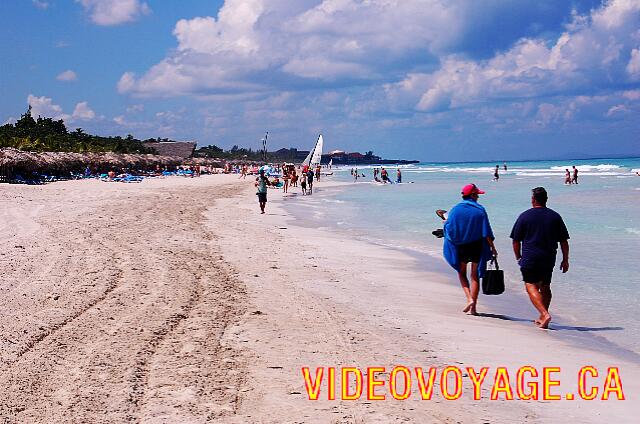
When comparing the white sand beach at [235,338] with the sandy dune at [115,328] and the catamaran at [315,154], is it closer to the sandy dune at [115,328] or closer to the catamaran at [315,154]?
the sandy dune at [115,328]

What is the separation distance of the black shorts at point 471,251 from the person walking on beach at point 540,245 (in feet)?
1.53

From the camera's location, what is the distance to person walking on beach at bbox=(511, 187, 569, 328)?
6.32 meters

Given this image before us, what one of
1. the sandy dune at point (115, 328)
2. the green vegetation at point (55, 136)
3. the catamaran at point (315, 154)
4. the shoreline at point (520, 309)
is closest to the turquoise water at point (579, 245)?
the shoreline at point (520, 309)

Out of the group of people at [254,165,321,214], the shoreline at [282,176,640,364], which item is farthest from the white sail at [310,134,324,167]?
the shoreline at [282,176,640,364]

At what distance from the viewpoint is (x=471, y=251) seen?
688 cm

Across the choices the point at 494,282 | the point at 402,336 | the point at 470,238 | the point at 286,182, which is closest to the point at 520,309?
the point at 494,282

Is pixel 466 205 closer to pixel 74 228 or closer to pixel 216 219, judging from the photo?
pixel 74 228

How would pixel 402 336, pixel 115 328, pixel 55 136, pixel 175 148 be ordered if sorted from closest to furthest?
pixel 115 328
pixel 402 336
pixel 55 136
pixel 175 148

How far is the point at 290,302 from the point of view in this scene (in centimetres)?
715

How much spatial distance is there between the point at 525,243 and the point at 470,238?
62 centimetres

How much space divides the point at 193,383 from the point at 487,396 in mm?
2142

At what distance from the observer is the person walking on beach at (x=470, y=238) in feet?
22.2

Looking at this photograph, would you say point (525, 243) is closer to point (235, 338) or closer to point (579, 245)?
point (235, 338)

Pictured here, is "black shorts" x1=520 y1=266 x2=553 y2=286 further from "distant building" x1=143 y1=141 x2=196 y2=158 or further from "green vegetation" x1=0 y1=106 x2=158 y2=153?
"distant building" x1=143 y1=141 x2=196 y2=158
